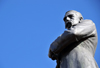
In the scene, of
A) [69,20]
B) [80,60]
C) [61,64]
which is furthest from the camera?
[69,20]

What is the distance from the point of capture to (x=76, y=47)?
181 inches

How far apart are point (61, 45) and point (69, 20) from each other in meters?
0.89

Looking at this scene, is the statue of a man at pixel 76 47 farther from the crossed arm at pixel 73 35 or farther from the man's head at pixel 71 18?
the man's head at pixel 71 18

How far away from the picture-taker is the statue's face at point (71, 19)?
201 inches

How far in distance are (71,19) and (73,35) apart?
3.02ft

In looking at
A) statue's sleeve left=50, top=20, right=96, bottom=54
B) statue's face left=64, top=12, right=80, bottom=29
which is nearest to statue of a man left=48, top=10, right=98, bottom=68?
statue's sleeve left=50, top=20, right=96, bottom=54

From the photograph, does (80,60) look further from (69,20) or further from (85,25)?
(69,20)

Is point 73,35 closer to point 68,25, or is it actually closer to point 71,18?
point 68,25

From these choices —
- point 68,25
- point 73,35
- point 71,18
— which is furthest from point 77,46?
point 71,18

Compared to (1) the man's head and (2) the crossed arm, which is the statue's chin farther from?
(2) the crossed arm

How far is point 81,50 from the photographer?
4516 millimetres

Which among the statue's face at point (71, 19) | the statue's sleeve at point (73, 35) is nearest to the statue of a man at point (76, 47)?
the statue's sleeve at point (73, 35)

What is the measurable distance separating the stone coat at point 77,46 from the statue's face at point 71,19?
42 cm

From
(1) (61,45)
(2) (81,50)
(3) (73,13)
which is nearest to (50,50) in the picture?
(1) (61,45)
